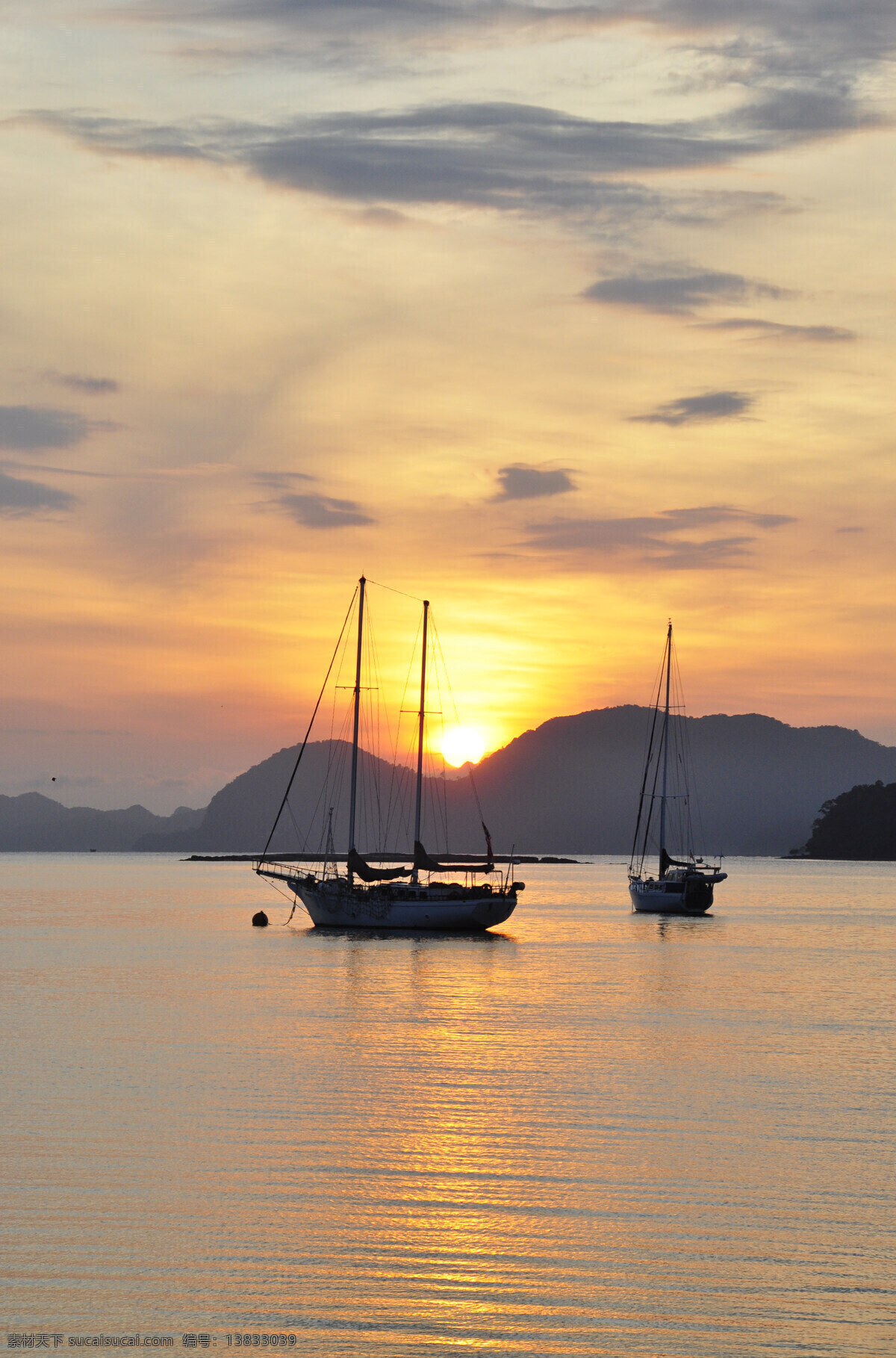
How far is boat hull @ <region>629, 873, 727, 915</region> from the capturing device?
119562mm

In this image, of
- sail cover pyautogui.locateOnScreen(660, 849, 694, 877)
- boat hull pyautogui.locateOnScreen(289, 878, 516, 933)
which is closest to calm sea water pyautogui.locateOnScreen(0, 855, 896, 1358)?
boat hull pyautogui.locateOnScreen(289, 878, 516, 933)

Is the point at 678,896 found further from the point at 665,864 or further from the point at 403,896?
the point at 403,896

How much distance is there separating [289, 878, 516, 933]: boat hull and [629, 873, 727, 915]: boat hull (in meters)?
32.9

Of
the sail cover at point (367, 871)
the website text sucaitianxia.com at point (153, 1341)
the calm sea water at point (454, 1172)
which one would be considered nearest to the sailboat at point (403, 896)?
the sail cover at point (367, 871)

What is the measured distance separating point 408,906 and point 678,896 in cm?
4175

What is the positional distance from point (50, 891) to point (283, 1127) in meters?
172

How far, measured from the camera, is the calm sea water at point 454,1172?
51.3 ft

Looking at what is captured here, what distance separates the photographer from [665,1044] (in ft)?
133

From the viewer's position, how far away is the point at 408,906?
280ft

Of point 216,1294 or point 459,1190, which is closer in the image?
point 216,1294

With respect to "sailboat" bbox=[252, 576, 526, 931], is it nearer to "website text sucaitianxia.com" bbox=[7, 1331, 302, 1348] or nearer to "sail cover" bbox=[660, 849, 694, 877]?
"sail cover" bbox=[660, 849, 694, 877]

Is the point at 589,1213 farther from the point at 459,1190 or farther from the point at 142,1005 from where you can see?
the point at 142,1005

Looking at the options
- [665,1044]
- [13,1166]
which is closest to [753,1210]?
[13,1166]

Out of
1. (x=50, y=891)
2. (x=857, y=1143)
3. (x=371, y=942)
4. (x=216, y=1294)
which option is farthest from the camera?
(x=50, y=891)
